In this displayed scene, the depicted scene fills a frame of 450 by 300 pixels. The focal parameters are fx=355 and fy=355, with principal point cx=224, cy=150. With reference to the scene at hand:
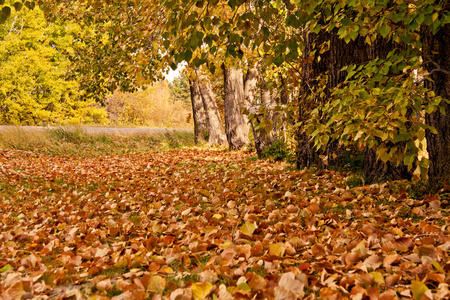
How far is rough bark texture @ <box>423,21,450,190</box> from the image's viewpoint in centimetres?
373

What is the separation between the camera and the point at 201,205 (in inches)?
181

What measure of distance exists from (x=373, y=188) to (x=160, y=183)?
12.7ft

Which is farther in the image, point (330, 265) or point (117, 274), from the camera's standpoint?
point (117, 274)

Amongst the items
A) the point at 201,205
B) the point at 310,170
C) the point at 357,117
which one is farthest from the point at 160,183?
the point at 357,117

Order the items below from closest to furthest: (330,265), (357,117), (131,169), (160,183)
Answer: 1. (330,265)
2. (357,117)
3. (160,183)
4. (131,169)

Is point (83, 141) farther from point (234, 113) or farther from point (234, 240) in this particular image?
point (234, 240)

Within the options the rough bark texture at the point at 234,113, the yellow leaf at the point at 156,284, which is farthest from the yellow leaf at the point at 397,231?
the rough bark texture at the point at 234,113

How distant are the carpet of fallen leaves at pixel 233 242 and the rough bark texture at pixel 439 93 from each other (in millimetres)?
387

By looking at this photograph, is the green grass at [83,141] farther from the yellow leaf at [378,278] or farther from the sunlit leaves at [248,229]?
the yellow leaf at [378,278]

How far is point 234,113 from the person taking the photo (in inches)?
468

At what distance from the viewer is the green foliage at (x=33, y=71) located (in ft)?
60.0

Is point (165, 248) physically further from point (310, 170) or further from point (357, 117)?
point (310, 170)

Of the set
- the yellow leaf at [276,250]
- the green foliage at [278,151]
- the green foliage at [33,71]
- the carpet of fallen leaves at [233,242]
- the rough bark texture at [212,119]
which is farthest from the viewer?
the green foliage at [33,71]

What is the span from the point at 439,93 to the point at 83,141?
14422 mm
